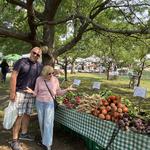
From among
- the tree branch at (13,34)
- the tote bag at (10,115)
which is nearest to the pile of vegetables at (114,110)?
the tote bag at (10,115)

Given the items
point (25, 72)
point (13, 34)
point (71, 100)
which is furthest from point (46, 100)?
point (13, 34)

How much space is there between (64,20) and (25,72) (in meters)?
1.79

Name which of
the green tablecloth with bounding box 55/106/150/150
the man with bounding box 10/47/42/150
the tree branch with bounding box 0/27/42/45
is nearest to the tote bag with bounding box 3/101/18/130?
the man with bounding box 10/47/42/150

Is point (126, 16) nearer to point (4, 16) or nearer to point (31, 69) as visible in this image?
point (31, 69)

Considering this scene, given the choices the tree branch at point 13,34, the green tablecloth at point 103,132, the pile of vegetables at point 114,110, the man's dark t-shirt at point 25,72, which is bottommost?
the green tablecloth at point 103,132

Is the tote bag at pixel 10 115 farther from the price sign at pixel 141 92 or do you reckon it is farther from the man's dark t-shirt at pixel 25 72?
the price sign at pixel 141 92

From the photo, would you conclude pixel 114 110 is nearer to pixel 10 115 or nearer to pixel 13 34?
pixel 10 115

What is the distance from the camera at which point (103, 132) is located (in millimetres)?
6422

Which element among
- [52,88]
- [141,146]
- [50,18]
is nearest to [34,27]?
[50,18]

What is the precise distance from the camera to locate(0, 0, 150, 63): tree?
875cm

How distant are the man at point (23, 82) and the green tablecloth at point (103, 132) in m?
0.97

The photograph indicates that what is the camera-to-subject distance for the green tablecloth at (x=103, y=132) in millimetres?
5625

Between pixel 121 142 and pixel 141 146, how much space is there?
50cm

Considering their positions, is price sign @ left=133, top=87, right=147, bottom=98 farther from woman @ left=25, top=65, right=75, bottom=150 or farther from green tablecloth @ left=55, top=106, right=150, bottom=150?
woman @ left=25, top=65, right=75, bottom=150
